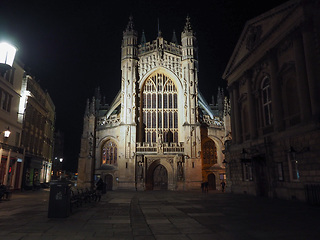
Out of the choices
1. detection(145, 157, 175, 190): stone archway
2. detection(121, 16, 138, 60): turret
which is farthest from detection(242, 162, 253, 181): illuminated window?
detection(121, 16, 138, 60): turret

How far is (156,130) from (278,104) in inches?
906

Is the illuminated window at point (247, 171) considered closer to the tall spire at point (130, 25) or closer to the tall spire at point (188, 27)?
the tall spire at point (188, 27)

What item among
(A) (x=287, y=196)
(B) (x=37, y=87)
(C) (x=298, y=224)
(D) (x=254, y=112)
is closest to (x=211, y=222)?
(C) (x=298, y=224)

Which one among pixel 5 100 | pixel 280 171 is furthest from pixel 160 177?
pixel 5 100

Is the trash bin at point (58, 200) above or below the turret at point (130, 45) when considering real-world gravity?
below

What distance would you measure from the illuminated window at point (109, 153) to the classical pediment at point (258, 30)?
851 inches

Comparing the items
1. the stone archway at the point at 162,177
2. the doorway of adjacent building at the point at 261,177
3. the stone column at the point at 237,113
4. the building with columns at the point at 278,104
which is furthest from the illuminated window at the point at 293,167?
the stone archway at the point at 162,177

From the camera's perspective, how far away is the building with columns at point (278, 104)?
15492 millimetres

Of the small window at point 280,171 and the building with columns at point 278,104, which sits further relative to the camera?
the small window at point 280,171

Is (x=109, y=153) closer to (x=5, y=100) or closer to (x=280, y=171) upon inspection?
(x=5, y=100)

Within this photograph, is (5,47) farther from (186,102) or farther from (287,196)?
(186,102)

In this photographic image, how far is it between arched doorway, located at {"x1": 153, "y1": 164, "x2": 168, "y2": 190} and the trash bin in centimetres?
2980

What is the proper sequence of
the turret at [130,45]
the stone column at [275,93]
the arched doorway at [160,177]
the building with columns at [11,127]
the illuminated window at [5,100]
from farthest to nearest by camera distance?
the turret at [130,45]
the arched doorway at [160,177]
the building with columns at [11,127]
the illuminated window at [5,100]
the stone column at [275,93]

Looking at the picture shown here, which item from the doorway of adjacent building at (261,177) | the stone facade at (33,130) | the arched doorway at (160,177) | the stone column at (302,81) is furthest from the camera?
the arched doorway at (160,177)
